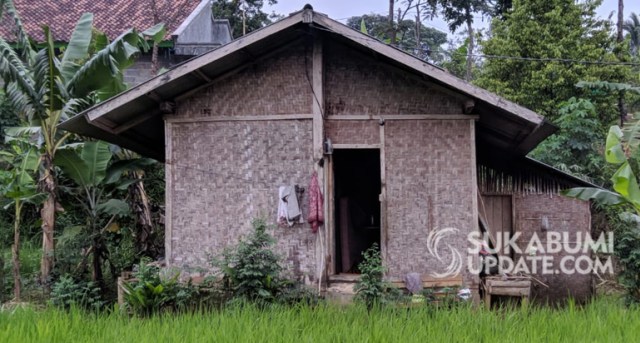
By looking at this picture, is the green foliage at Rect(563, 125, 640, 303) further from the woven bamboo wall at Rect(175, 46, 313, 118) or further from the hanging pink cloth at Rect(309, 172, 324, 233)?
the woven bamboo wall at Rect(175, 46, 313, 118)

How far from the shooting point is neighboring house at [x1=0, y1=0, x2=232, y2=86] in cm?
1171

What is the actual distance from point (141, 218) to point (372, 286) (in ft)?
12.3

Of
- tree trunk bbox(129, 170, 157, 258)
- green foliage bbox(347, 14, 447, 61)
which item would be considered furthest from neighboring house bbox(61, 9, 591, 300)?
green foliage bbox(347, 14, 447, 61)

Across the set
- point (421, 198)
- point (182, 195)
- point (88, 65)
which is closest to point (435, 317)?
point (421, 198)

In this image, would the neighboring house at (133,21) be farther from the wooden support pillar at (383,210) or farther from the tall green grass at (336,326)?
the tall green grass at (336,326)

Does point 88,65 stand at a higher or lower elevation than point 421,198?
higher

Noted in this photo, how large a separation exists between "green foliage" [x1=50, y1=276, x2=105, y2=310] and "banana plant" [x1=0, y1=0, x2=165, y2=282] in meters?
0.86

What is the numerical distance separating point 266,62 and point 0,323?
337cm

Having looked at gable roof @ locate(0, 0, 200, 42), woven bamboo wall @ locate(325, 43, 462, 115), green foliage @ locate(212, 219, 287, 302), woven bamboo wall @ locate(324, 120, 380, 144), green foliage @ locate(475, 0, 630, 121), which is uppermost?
gable roof @ locate(0, 0, 200, 42)

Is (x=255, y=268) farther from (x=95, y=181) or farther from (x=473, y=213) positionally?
(x=95, y=181)

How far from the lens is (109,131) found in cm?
588

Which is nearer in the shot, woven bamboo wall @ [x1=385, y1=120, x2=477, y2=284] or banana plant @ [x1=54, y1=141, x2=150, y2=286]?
woven bamboo wall @ [x1=385, y1=120, x2=477, y2=284]

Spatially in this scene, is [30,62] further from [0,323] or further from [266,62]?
[0,323]

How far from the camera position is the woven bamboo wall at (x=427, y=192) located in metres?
5.66
